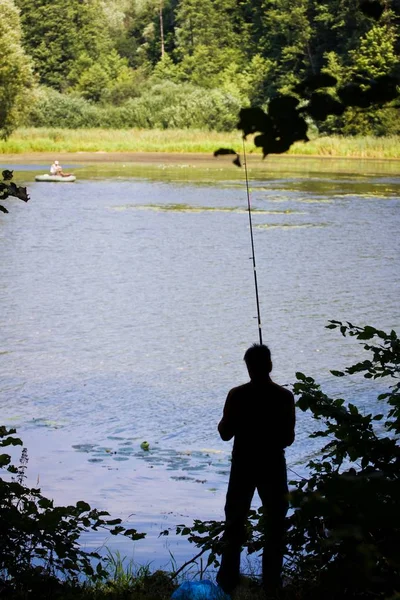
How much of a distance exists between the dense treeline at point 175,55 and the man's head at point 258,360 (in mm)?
52580

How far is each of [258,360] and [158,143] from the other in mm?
57595

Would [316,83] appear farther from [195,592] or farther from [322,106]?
[195,592]

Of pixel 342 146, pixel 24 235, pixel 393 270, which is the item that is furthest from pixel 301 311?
pixel 342 146

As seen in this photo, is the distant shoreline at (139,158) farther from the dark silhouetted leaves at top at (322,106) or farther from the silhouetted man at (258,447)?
the dark silhouetted leaves at top at (322,106)

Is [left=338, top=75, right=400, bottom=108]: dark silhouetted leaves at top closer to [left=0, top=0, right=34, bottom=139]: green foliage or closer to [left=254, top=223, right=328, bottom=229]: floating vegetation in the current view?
[left=254, top=223, right=328, bottom=229]: floating vegetation

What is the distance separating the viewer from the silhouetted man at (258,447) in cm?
474

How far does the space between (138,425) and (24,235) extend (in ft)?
56.1

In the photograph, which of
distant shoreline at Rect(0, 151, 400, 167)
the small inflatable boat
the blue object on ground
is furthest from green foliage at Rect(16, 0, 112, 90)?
the blue object on ground

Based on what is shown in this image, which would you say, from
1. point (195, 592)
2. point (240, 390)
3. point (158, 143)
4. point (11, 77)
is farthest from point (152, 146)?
point (195, 592)

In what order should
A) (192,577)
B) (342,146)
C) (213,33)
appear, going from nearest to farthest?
(192,577) → (342,146) → (213,33)

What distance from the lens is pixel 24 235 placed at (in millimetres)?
26047

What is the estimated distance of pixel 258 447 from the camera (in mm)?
4770

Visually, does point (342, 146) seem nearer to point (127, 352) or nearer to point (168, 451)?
point (127, 352)

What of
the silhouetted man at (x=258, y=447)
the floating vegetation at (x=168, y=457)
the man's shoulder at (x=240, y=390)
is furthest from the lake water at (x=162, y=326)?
the man's shoulder at (x=240, y=390)
